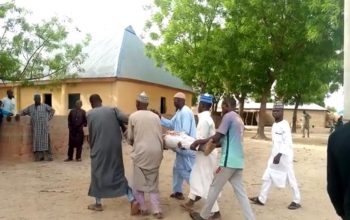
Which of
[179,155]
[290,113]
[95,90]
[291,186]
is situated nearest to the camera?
[179,155]

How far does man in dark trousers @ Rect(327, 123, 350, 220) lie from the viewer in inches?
87.4

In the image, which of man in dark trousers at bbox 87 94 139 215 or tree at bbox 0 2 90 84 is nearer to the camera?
man in dark trousers at bbox 87 94 139 215

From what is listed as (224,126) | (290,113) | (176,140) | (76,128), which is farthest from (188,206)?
(290,113)

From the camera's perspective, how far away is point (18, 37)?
14.5m

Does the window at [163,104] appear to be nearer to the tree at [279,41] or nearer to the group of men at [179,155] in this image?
the tree at [279,41]

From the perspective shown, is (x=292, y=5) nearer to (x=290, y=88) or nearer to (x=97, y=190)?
(x=290, y=88)

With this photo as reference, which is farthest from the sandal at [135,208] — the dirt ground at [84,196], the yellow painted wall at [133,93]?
the yellow painted wall at [133,93]

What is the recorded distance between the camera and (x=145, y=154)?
6.07m

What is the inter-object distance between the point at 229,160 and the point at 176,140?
1016 millimetres

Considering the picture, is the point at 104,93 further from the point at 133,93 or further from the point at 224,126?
the point at 224,126

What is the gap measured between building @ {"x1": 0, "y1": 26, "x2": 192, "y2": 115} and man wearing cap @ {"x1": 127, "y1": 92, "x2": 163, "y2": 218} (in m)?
12.3

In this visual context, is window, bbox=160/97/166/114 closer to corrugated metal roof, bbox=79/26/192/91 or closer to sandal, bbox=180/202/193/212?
corrugated metal roof, bbox=79/26/192/91

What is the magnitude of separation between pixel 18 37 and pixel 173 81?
37.3ft

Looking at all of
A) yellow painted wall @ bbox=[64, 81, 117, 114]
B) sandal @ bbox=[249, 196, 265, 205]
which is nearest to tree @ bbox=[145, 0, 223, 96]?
yellow painted wall @ bbox=[64, 81, 117, 114]
